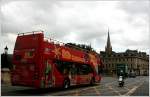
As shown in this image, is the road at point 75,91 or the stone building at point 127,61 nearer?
the road at point 75,91

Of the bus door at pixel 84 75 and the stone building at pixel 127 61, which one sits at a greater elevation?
the stone building at pixel 127 61

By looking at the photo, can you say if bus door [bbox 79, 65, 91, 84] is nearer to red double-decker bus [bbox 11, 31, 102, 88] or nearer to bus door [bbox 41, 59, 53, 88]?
red double-decker bus [bbox 11, 31, 102, 88]

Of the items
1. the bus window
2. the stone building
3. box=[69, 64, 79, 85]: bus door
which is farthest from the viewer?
the stone building

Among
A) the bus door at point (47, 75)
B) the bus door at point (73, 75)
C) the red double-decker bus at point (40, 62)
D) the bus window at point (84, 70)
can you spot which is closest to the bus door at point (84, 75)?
the bus window at point (84, 70)

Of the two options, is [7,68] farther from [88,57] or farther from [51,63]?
[51,63]

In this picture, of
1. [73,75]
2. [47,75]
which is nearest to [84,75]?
[73,75]

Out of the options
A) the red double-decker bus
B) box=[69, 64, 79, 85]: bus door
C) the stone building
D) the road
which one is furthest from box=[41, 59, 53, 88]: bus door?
the stone building

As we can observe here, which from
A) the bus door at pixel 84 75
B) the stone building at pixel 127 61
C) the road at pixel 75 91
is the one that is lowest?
the road at pixel 75 91

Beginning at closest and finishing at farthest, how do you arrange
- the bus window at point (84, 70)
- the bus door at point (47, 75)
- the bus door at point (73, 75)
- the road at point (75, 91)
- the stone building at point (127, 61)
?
1. the road at point (75, 91)
2. the bus door at point (47, 75)
3. the bus door at point (73, 75)
4. the bus window at point (84, 70)
5. the stone building at point (127, 61)

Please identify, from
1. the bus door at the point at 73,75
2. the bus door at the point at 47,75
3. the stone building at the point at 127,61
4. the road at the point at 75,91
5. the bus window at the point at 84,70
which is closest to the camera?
the road at the point at 75,91

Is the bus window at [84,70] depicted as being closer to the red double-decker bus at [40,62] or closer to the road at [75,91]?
the road at [75,91]

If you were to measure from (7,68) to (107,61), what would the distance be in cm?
13820

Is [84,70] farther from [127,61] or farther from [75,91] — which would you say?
[127,61]

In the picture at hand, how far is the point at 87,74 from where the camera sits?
2872 cm
